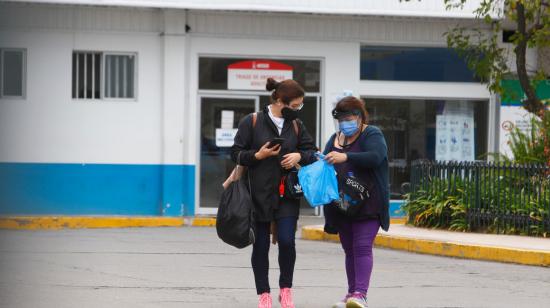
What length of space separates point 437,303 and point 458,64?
1149 cm

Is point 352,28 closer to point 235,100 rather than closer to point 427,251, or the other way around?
point 235,100

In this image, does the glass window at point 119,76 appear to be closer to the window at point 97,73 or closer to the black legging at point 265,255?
the window at point 97,73

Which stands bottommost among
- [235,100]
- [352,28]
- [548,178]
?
[548,178]

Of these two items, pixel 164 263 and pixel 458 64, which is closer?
pixel 164 263

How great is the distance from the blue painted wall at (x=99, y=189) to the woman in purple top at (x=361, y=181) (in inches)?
415

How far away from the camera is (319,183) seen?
22.6 feet

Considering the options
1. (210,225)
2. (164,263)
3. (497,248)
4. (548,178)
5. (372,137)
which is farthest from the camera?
(210,225)

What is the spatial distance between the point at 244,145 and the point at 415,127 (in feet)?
39.1

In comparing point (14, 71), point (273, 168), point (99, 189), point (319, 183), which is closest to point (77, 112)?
point (14, 71)

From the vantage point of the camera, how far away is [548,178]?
1309 cm

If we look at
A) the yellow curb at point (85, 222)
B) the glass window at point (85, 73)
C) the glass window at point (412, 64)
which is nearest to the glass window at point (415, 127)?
the glass window at point (412, 64)

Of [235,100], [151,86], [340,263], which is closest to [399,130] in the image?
[235,100]

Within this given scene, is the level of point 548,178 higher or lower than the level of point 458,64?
lower

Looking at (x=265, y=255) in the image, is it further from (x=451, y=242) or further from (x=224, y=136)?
(x=224, y=136)
